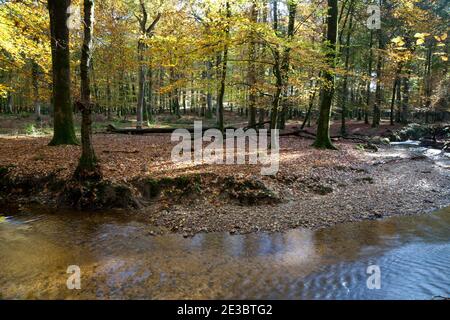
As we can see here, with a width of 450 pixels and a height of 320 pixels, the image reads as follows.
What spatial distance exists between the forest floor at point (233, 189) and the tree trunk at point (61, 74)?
0.92 m

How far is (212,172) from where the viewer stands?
1012cm

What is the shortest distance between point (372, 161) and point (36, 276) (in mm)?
13809

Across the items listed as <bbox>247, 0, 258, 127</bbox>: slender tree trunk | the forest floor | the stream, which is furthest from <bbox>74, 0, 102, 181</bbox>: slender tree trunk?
<bbox>247, 0, 258, 127</bbox>: slender tree trunk

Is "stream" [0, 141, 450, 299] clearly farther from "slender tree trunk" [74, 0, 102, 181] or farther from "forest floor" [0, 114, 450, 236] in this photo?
"slender tree trunk" [74, 0, 102, 181]

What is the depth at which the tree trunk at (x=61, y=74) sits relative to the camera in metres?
12.7

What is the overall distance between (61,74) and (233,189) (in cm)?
886

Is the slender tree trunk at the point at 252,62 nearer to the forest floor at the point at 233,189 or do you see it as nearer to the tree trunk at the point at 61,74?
the forest floor at the point at 233,189

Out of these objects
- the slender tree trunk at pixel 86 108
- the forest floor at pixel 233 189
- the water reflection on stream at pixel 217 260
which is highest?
the slender tree trunk at pixel 86 108

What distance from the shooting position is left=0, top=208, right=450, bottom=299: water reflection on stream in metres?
5.02

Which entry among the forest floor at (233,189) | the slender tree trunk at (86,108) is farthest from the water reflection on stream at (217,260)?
the slender tree trunk at (86,108)

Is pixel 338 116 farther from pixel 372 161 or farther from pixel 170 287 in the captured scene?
pixel 170 287

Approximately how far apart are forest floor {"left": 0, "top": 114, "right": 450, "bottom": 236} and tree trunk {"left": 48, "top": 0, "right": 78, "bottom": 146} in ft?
3.00

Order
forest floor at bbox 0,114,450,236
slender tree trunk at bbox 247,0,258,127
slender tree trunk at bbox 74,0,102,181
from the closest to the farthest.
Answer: forest floor at bbox 0,114,450,236
slender tree trunk at bbox 74,0,102,181
slender tree trunk at bbox 247,0,258,127
